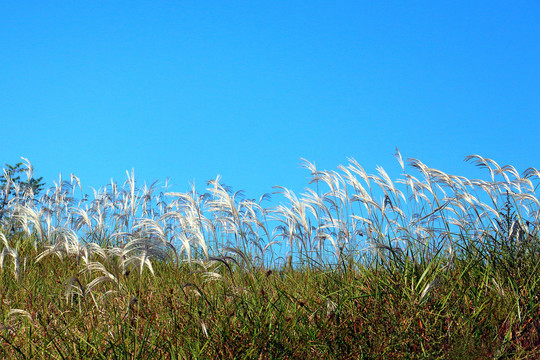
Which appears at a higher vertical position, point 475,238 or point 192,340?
point 475,238

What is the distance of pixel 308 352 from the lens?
113 inches

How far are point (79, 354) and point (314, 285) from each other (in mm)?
1903

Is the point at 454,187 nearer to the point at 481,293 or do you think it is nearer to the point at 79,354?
the point at 481,293

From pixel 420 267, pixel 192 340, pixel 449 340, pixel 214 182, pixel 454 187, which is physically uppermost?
pixel 214 182

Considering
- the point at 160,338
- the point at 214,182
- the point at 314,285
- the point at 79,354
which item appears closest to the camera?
the point at 79,354

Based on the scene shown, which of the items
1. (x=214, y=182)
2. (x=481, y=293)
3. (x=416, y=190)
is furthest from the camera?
(x=214, y=182)

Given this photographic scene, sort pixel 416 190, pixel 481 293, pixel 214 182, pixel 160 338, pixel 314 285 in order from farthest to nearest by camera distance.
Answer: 1. pixel 214 182
2. pixel 416 190
3. pixel 314 285
4. pixel 481 293
5. pixel 160 338

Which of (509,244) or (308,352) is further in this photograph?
(509,244)

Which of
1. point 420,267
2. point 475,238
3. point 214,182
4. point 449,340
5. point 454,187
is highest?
point 214,182

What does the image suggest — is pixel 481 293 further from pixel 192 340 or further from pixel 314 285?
pixel 192 340

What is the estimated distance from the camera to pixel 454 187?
13.7 feet

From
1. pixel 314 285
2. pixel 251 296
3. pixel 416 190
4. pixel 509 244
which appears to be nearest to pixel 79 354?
pixel 251 296

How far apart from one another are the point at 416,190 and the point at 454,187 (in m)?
0.41

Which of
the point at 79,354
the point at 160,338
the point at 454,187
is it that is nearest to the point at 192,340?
the point at 160,338
